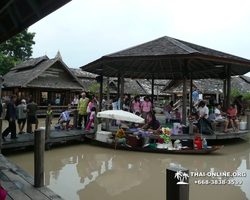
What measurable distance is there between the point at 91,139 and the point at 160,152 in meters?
2.91

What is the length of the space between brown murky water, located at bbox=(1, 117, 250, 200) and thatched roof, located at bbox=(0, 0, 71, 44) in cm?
331

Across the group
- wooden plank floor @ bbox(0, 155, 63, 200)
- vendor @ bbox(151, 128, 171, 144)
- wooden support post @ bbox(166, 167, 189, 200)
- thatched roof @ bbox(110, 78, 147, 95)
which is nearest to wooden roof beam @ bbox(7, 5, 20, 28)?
wooden plank floor @ bbox(0, 155, 63, 200)

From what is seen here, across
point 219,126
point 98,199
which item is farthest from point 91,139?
point 219,126

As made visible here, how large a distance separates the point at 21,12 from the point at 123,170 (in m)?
4.50

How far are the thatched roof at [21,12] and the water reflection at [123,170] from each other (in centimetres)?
331

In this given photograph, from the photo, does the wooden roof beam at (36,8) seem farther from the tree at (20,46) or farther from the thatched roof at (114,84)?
the tree at (20,46)

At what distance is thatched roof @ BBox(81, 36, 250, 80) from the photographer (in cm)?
861

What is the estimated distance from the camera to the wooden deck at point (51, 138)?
710 centimetres

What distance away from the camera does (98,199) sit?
14.2ft

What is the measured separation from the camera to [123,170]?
6.12 metres

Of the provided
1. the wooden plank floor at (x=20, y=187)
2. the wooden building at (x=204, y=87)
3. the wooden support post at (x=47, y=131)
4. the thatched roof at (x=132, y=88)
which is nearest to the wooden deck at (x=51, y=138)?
the wooden support post at (x=47, y=131)

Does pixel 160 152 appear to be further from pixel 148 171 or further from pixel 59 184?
pixel 59 184

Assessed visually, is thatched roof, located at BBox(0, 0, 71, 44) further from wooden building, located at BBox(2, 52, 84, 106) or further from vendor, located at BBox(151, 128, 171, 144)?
wooden building, located at BBox(2, 52, 84, 106)

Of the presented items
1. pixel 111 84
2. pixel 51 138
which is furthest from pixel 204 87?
pixel 51 138
